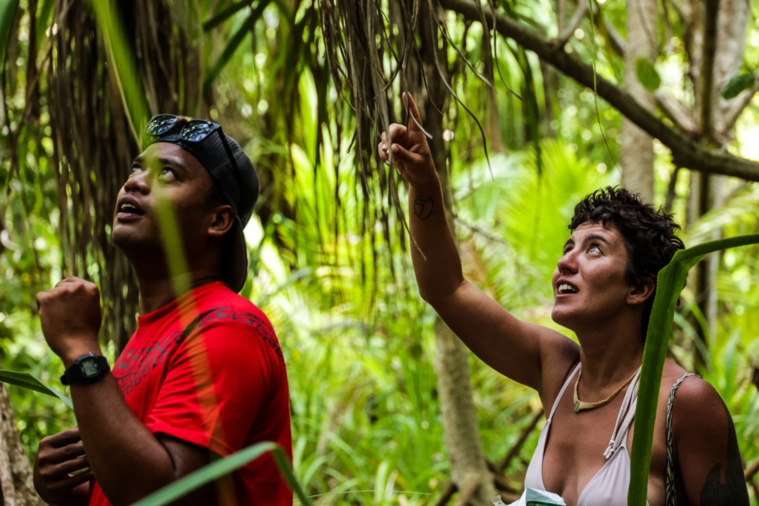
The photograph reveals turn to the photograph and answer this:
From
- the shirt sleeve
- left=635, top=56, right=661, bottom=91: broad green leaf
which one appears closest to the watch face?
the shirt sleeve

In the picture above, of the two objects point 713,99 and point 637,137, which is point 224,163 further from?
point 637,137

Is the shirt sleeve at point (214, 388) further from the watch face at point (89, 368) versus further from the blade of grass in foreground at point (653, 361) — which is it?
the blade of grass in foreground at point (653, 361)

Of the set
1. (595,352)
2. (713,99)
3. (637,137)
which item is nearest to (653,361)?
(595,352)

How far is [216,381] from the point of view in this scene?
102 cm

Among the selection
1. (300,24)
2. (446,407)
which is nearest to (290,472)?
(300,24)

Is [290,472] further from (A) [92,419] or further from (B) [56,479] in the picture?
(B) [56,479]

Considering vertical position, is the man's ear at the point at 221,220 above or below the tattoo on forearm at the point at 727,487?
above

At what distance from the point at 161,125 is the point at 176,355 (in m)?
0.50

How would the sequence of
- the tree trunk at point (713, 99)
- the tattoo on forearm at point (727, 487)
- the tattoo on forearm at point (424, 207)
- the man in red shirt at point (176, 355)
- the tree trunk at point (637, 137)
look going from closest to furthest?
the man in red shirt at point (176, 355) → the tattoo on forearm at point (727, 487) → the tattoo on forearm at point (424, 207) → the tree trunk at point (713, 99) → the tree trunk at point (637, 137)

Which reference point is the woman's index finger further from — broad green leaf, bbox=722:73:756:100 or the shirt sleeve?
broad green leaf, bbox=722:73:756:100

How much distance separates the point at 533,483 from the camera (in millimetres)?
1338

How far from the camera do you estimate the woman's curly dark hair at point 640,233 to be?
1400 mm

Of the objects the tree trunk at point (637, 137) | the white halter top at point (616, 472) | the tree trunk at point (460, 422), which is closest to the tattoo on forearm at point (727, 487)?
the white halter top at point (616, 472)

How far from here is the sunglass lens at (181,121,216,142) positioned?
1329mm
